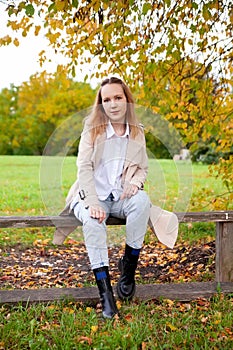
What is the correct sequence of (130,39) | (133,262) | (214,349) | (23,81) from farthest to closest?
(23,81), (130,39), (133,262), (214,349)

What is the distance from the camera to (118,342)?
298 cm

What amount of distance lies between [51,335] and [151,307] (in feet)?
2.44

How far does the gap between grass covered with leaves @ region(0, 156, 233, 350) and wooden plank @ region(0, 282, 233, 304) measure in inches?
1.7

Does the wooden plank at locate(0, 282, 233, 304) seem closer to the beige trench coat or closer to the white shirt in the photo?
the beige trench coat

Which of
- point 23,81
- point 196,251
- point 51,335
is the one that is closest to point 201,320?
point 51,335

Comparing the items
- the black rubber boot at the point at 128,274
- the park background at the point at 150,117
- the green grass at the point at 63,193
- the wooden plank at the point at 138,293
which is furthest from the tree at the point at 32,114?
the black rubber boot at the point at 128,274

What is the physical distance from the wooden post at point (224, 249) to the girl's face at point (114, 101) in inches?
42.3

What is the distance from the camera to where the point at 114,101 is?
3600 millimetres

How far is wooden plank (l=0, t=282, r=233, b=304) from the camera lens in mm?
3590

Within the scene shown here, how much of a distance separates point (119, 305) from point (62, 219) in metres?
0.67

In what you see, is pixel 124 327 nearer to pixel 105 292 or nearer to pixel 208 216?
pixel 105 292

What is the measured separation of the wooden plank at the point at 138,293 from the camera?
3.59 metres

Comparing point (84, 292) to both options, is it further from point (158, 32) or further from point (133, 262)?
point (158, 32)

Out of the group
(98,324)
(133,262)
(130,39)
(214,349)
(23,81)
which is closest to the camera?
(214,349)
